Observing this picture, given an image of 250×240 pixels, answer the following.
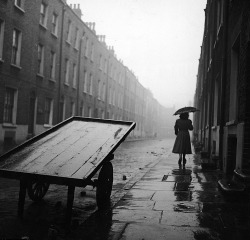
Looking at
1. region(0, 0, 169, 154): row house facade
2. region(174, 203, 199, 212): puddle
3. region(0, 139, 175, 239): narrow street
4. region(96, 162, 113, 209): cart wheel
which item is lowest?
region(0, 139, 175, 239): narrow street

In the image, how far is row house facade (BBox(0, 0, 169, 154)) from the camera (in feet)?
56.5

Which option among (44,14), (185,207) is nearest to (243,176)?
(185,207)

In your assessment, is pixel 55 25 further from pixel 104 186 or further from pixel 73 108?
pixel 104 186

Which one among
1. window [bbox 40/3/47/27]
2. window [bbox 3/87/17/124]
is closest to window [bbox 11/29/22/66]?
window [bbox 3/87/17/124]

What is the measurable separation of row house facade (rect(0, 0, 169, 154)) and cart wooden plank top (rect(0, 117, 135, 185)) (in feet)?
38.0

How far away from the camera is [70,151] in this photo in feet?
14.4

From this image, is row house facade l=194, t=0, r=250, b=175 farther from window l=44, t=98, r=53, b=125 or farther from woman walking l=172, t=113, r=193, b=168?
window l=44, t=98, r=53, b=125

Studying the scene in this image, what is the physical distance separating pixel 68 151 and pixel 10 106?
14.4 meters

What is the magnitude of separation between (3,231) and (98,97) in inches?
1196

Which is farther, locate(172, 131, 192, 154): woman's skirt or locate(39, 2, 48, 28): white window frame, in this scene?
locate(39, 2, 48, 28): white window frame

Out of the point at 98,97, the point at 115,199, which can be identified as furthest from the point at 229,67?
the point at 98,97

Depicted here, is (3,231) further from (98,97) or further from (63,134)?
(98,97)

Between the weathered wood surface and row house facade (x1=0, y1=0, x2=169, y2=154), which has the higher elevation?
row house facade (x1=0, y1=0, x2=169, y2=154)

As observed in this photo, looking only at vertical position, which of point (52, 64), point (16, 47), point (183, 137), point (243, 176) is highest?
point (52, 64)
